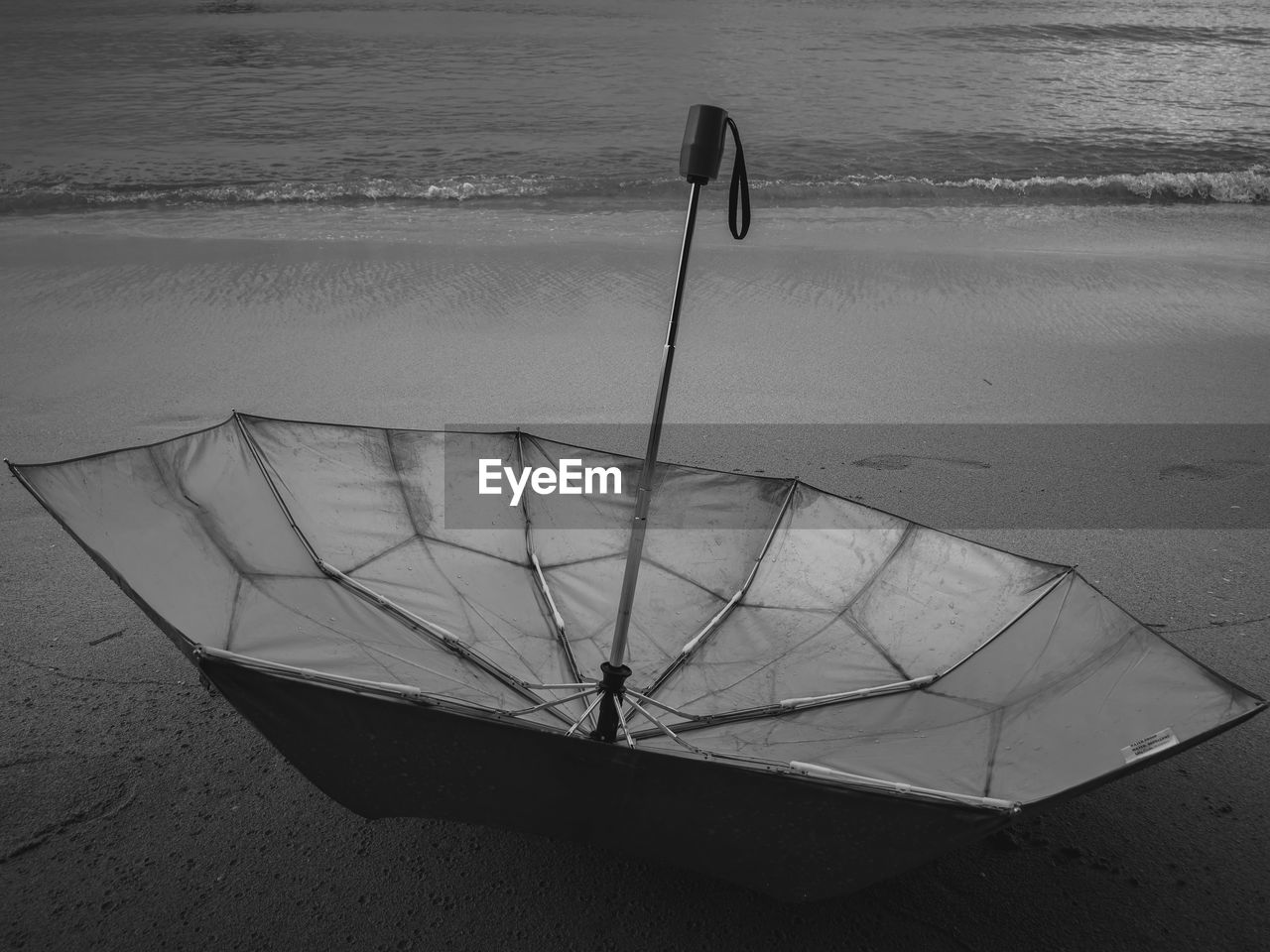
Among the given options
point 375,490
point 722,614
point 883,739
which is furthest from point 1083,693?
point 375,490

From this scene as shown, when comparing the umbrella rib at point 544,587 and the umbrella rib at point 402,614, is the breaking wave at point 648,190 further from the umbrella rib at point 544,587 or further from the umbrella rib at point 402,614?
the umbrella rib at point 402,614

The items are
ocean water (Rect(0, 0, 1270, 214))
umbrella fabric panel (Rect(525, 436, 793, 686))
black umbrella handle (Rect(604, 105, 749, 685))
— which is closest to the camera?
black umbrella handle (Rect(604, 105, 749, 685))

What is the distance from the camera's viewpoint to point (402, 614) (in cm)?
204

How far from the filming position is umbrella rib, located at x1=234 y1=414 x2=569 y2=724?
191 cm

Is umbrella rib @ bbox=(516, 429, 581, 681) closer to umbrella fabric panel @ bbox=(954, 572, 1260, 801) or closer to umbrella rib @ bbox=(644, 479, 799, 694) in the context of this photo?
umbrella rib @ bbox=(644, 479, 799, 694)

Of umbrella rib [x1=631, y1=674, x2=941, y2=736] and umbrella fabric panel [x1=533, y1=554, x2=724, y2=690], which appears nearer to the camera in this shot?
umbrella rib [x1=631, y1=674, x2=941, y2=736]

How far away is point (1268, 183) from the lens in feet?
35.0

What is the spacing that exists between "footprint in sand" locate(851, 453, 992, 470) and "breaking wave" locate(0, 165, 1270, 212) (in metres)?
6.35

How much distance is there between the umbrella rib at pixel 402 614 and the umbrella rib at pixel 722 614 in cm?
26

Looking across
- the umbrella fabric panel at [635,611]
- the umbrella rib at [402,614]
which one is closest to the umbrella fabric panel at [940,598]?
the umbrella fabric panel at [635,611]

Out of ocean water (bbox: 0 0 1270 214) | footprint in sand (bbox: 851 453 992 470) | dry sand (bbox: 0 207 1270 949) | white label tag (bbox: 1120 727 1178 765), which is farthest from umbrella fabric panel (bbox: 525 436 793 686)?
ocean water (bbox: 0 0 1270 214)

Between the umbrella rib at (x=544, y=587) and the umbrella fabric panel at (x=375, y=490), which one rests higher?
the umbrella fabric panel at (x=375, y=490)

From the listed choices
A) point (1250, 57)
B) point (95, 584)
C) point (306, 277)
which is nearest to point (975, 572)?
point (95, 584)

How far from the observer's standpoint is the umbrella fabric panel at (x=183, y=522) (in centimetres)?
172
